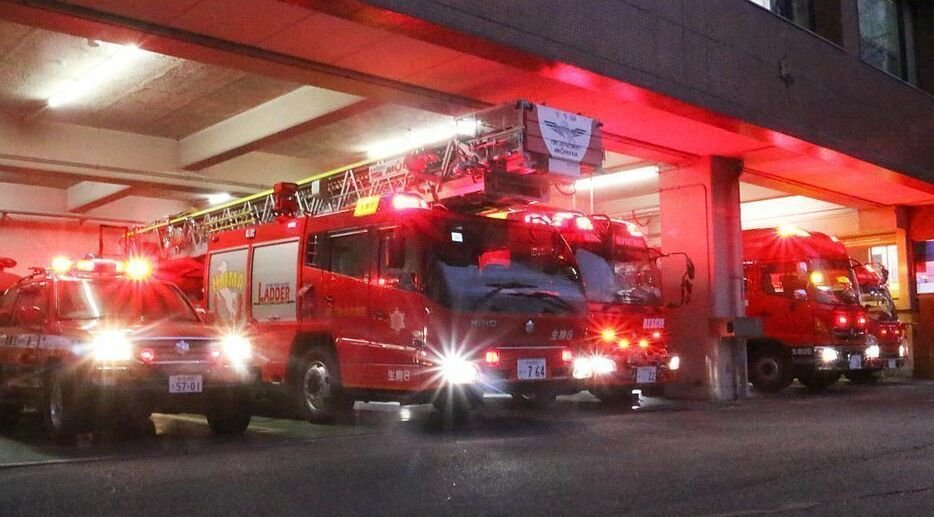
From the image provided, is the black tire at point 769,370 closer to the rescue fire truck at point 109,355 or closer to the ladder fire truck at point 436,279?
the ladder fire truck at point 436,279

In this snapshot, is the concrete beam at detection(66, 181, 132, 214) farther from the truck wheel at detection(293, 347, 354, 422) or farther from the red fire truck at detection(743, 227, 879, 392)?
the red fire truck at detection(743, 227, 879, 392)

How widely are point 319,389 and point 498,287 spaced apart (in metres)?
2.70

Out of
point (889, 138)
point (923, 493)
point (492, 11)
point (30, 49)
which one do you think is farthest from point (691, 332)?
point (30, 49)

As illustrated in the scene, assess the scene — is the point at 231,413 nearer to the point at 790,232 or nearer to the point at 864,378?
the point at 790,232

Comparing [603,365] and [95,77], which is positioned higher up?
[95,77]

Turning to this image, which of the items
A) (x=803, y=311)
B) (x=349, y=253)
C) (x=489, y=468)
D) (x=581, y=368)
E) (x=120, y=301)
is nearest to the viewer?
(x=489, y=468)

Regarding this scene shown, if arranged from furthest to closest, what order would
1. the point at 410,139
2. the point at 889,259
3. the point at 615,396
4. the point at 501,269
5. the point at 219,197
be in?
1. the point at 889,259
2. the point at 219,197
3. the point at 410,139
4. the point at 615,396
5. the point at 501,269

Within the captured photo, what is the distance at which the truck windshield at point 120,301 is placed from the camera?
938 centimetres

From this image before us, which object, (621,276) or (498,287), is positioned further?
(621,276)

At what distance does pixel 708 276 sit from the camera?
1515cm

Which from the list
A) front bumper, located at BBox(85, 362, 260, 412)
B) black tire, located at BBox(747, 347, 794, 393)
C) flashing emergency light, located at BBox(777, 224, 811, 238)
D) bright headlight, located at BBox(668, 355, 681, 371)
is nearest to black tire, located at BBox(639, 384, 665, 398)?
bright headlight, located at BBox(668, 355, 681, 371)

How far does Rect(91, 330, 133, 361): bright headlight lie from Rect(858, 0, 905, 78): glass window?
1525cm

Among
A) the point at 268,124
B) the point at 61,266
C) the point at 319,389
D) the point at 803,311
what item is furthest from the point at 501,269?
the point at 803,311

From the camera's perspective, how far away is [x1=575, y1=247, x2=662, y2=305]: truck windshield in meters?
13.0
